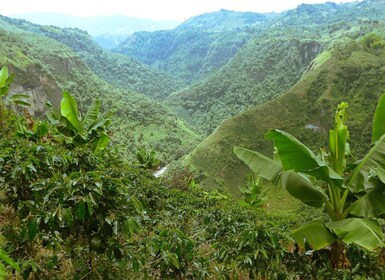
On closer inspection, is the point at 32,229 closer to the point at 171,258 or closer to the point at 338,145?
the point at 171,258

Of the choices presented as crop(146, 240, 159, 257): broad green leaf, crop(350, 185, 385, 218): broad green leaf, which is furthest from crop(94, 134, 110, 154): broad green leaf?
crop(146, 240, 159, 257): broad green leaf

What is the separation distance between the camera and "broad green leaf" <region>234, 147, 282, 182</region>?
6.16 meters

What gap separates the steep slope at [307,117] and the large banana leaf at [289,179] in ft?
114

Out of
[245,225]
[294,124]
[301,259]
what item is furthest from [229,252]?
[294,124]

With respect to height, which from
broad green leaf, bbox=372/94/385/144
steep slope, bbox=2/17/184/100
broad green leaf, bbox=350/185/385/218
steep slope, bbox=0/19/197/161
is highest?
broad green leaf, bbox=372/94/385/144

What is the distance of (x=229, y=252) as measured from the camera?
179 inches

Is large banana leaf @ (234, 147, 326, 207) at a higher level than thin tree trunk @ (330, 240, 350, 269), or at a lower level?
higher

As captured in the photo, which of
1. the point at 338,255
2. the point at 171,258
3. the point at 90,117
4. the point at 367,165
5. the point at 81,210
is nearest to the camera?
the point at 81,210

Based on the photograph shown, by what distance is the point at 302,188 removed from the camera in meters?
5.86

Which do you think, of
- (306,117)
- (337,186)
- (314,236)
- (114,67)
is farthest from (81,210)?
(114,67)

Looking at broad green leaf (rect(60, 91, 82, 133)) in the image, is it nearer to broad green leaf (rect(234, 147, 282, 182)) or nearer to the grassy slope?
broad green leaf (rect(234, 147, 282, 182))

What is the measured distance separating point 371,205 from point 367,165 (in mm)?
591

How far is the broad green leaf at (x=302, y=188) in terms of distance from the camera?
5.82 metres

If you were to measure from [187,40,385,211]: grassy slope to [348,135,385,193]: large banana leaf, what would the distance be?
33921 millimetres
